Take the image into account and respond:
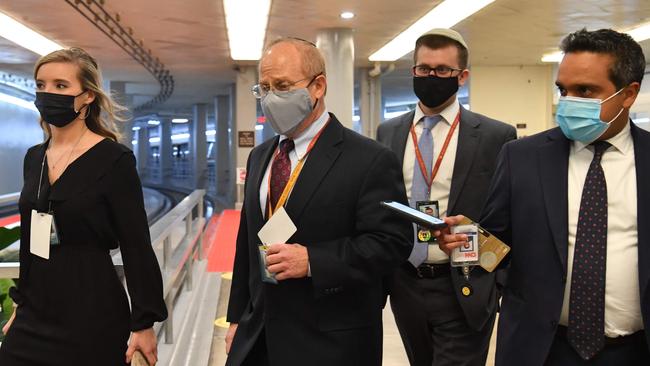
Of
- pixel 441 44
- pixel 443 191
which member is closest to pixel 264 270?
pixel 443 191

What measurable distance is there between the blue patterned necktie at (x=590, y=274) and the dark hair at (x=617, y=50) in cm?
29

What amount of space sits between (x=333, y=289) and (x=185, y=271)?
436 centimetres

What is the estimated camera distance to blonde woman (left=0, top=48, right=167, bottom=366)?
2.07m

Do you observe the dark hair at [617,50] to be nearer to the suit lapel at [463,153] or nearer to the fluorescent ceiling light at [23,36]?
the suit lapel at [463,153]

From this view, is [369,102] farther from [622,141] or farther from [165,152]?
[165,152]

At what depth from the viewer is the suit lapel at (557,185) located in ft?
5.92

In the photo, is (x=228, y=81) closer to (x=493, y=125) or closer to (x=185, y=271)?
(x=185, y=271)

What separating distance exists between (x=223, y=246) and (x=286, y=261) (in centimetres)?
833

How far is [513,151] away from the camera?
6.52ft

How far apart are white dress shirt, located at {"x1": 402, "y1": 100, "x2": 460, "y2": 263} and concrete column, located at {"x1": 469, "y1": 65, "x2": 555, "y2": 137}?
1237cm

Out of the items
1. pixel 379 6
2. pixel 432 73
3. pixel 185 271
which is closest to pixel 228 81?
pixel 379 6

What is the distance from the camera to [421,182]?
264 cm

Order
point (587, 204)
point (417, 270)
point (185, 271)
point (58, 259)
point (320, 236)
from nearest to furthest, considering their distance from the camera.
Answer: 1. point (587, 204)
2. point (320, 236)
3. point (58, 259)
4. point (417, 270)
5. point (185, 271)

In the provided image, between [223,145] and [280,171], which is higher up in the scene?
[223,145]
